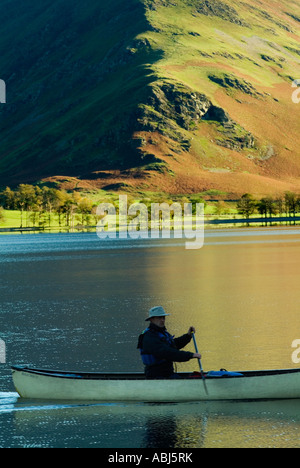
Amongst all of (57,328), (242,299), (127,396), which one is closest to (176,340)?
(127,396)

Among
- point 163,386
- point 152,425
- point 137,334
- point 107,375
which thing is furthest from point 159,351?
point 137,334

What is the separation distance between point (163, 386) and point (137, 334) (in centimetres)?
1204

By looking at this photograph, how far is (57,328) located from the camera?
34188 mm

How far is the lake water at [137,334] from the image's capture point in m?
17.8

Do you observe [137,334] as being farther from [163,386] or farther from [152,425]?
[152,425]

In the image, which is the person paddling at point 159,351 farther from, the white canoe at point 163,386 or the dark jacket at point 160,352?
the white canoe at point 163,386

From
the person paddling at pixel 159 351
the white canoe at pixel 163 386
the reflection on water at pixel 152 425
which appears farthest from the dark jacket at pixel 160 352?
the reflection on water at pixel 152 425

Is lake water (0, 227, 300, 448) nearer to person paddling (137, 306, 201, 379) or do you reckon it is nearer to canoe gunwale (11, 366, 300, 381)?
canoe gunwale (11, 366, 300, 381)

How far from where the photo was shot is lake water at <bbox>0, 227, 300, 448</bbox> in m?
17.8

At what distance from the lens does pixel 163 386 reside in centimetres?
1977

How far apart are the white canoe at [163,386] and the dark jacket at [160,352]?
0.38m

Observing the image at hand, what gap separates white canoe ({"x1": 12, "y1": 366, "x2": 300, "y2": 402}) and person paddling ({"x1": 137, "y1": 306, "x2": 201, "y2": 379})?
15.4 inches

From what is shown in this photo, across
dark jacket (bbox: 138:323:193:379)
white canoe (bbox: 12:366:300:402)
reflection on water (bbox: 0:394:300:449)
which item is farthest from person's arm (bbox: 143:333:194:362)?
reflection on water (bbox: 0:394:300:449)
